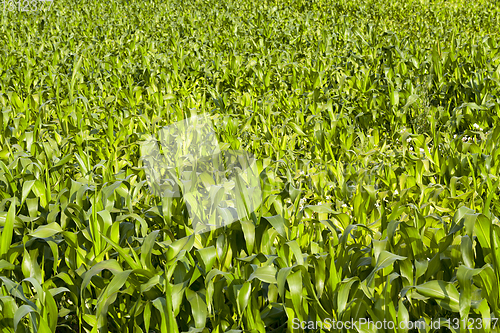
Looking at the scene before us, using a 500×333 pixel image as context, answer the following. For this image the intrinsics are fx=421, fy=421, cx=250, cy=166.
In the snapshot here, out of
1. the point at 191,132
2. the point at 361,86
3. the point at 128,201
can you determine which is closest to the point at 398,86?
the point at 361,86

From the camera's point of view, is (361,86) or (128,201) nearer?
(128,201)

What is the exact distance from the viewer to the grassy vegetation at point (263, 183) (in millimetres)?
1564

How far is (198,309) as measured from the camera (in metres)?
1.55

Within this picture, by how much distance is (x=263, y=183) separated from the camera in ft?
7.29

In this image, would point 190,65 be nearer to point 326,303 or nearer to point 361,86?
point 361,86

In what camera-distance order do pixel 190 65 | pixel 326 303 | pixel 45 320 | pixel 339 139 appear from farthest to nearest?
1. pixel 190 65
2. pixel 339 139
3. pixel 326 303
4. pixel 45 320

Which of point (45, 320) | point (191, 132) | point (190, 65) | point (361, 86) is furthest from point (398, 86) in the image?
point (45, 320)

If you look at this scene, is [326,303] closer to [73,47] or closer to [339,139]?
[339,139]

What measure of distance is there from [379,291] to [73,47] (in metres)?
6.53

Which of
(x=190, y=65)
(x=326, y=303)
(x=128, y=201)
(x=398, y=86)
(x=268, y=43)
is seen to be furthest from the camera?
(x=268, y=43)

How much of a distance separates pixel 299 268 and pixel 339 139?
82.2 inches

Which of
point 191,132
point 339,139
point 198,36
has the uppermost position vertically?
point 198,36

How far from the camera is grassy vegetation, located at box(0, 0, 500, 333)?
61.6 inches

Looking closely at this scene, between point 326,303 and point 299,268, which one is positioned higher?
point 299,268
